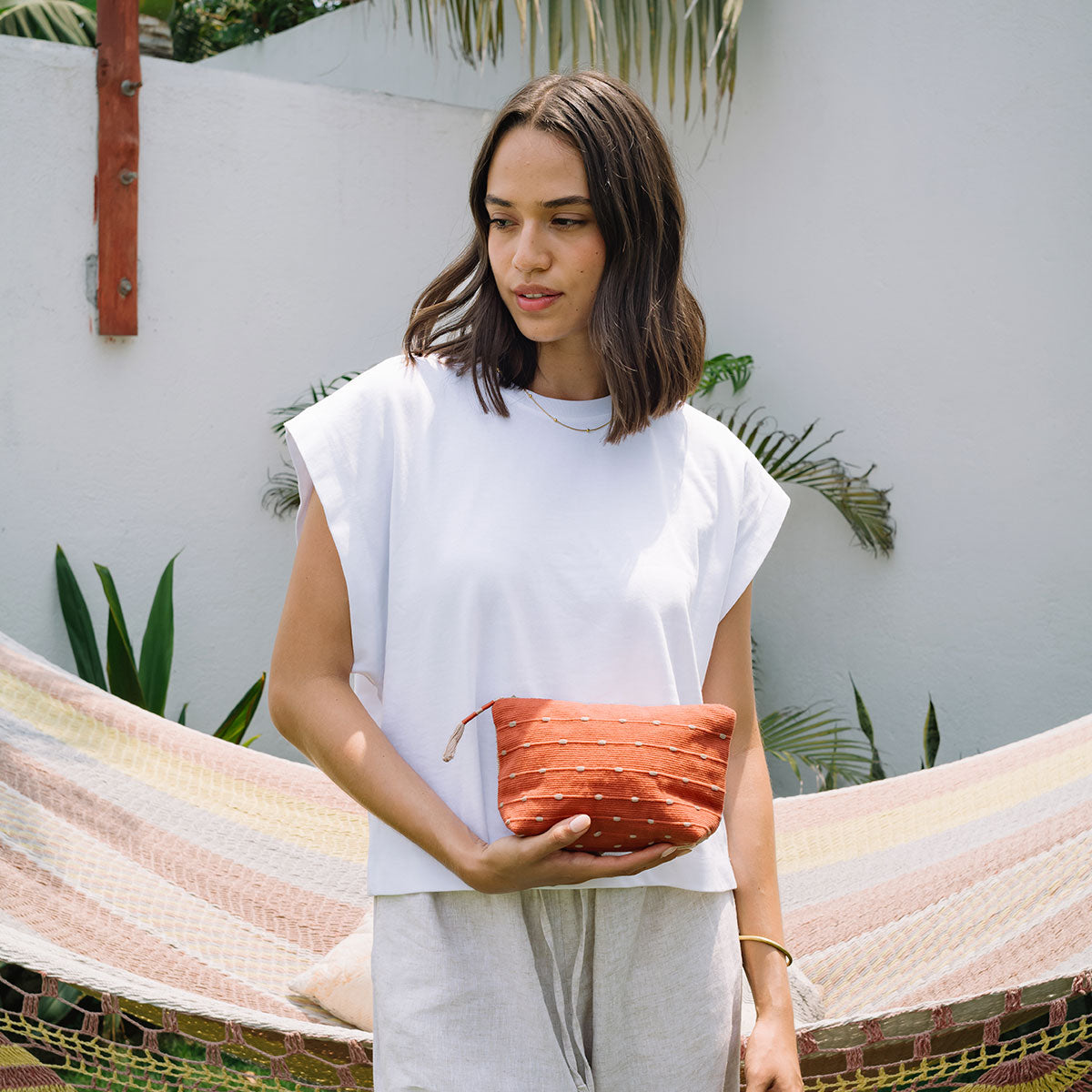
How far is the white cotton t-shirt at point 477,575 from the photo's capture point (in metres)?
1.06

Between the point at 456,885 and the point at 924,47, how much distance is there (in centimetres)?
322

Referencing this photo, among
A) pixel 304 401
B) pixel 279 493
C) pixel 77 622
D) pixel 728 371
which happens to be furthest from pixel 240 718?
pixel 728 371

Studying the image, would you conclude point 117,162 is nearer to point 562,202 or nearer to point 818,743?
point 818,743

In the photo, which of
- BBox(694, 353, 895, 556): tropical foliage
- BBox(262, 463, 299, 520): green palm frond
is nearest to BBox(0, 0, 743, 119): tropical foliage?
BBox(694, 353, 895, 556): tropical foliage

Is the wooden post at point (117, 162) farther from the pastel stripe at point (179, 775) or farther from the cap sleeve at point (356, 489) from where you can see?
the cap sleeve at point (356, 489)

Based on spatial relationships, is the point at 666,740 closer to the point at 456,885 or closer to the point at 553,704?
the point at 553,704

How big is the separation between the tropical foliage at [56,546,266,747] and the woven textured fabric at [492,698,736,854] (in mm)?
2424

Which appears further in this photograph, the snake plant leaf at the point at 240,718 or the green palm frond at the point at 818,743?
the green palm frond at the point at 818,743

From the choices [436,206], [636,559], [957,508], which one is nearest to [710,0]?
[436,206]

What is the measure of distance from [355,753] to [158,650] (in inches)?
102

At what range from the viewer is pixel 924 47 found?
3564 millimetres

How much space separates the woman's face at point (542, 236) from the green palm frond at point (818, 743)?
2.52 m

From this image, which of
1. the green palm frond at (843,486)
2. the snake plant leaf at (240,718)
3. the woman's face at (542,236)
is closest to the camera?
the woman's face at (542,236)

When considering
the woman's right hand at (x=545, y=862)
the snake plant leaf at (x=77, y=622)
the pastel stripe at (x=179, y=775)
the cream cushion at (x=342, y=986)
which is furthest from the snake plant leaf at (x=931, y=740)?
the woman's right hand at (x=545, y=862)
